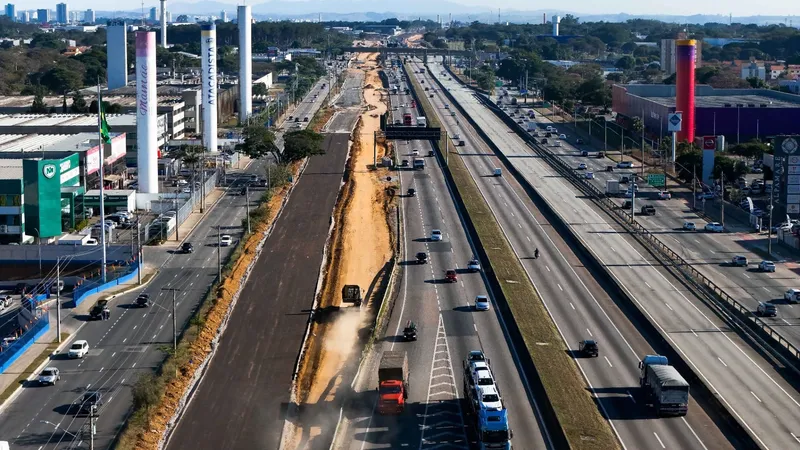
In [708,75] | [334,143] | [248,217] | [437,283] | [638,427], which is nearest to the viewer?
[638,427]

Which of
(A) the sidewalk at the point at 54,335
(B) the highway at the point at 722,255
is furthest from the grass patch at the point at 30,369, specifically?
(B) the highway at the point at 722,255

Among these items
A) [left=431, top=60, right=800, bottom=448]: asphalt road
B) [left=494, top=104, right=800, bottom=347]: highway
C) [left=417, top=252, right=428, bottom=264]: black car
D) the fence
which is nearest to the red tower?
[left=494, top=104, right=800, bottom=347]: highway

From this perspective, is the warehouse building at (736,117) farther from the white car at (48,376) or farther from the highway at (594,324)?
the white car at (48,376)

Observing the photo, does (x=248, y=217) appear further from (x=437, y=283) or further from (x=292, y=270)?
(x=437, y=283)

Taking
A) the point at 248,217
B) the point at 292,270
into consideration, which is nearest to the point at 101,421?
the point at 292,270

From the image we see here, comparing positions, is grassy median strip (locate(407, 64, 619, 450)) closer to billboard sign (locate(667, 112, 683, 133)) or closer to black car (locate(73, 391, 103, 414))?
black car (locate(73, 391, 103, 414))
